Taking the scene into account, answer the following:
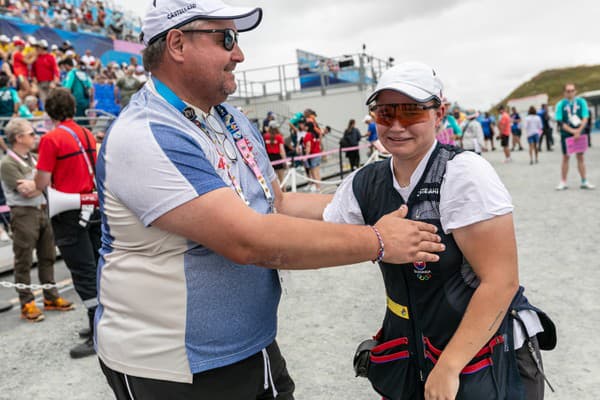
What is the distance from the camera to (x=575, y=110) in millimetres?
8961

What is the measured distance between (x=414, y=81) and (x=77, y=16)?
24.7 m

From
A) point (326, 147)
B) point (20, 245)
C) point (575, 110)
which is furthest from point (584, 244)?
point (326, 147)

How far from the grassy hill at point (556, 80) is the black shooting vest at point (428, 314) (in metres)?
140

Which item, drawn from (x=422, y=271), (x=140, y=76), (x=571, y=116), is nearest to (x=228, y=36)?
(x=422, y=271)

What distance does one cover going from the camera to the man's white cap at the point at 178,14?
1517 mm

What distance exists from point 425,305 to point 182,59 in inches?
47.4

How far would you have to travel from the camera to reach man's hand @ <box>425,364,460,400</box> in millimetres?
1578

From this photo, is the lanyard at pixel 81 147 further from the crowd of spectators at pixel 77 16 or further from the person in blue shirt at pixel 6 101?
the crowd of spectators at pixel 77 16

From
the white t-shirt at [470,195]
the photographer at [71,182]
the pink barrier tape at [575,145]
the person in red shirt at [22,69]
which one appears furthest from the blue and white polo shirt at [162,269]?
the person in red shirt at [22,69]

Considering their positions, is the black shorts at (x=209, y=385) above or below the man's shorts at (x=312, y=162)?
below

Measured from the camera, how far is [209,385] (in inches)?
62.8

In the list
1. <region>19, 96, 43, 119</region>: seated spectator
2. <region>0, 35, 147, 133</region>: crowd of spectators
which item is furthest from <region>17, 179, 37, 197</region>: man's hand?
<region>19, 96, 43, 119</region>: seated spectator

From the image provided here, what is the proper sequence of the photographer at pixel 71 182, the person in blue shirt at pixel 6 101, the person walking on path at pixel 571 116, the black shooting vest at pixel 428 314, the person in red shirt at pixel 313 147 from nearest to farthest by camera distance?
the black shooting vest at pixel 428 314 < the photographer at pixel 71 182 < the person walking on path at pixel 571 116 < the person in blue shirt at pixel 6 101 < the person in red shirt at pixel 313 147

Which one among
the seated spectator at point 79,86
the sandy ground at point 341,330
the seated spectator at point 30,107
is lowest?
the sandy ground at point 341,330
